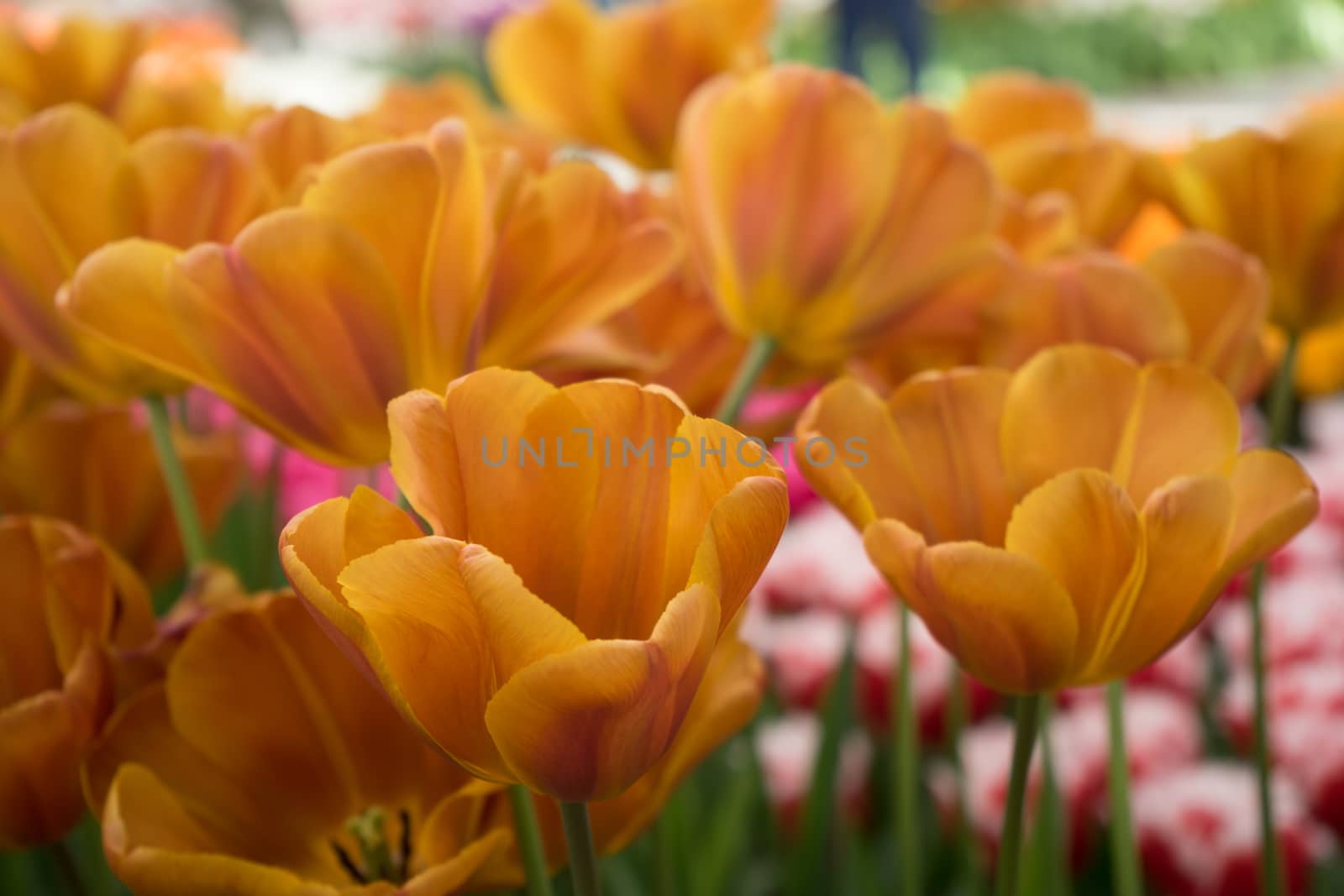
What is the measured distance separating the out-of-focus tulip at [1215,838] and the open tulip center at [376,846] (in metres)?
0.35

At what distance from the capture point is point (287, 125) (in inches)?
14.6

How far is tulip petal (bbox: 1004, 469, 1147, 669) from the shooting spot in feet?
0.92

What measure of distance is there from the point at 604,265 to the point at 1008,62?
5.41m

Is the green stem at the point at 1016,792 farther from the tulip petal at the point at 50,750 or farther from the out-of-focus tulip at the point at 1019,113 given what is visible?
the out-of-focus tulip at the point at 1019,113

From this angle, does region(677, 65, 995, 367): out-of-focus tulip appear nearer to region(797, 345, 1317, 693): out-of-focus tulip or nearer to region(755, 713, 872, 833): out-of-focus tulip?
region(797, 345, 1317, 693): out-of-focus tulip

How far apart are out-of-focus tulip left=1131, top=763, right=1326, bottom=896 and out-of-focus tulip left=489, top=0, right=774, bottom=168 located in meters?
0.33

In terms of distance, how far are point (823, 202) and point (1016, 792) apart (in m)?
0.17

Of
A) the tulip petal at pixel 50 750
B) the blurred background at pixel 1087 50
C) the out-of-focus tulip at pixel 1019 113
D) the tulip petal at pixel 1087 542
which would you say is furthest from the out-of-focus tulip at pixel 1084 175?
the blurred background at pixel 1087 50

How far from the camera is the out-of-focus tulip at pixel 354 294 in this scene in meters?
0.30

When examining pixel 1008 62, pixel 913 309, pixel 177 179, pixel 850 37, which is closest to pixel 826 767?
pixel 913 309

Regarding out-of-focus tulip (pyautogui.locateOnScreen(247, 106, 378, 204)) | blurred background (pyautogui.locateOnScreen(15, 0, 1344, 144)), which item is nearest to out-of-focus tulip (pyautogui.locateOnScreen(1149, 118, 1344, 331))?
out-of-focus tulip (pyautogui.locateOnScreen(247, 106, 378, 204))

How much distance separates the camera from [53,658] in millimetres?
326

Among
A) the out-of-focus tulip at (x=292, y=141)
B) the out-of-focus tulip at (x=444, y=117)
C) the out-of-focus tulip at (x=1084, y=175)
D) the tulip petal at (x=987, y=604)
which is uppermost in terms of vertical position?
the out-of-focus tulip at (x=292, y=141)

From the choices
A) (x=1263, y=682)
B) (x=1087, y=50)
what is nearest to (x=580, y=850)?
(x=1263, y=682)
